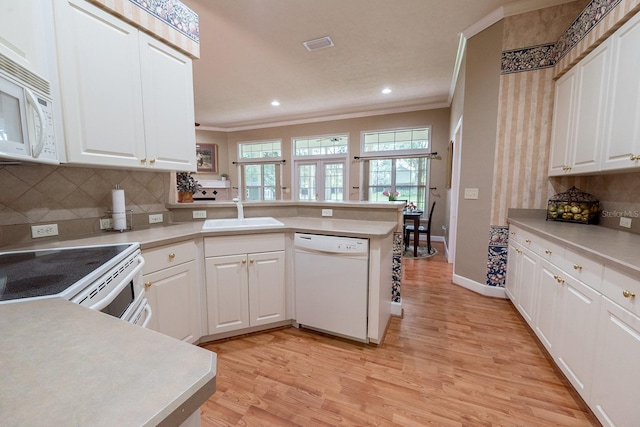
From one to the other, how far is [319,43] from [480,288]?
135 inches

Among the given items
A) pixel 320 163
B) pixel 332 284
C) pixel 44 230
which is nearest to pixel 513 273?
pixel 332 284

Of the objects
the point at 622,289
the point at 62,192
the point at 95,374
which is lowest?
the point at 622,289

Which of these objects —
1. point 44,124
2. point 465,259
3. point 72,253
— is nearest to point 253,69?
point 44,124

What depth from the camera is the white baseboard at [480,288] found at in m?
2.75

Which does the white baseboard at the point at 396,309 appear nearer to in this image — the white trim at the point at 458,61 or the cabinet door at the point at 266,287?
the cabinet door at the point at 266,287

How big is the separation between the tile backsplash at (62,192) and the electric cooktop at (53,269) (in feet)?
1.35

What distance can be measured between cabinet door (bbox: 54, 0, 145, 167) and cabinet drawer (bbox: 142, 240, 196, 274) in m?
0.60

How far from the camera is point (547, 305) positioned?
69.8 inches

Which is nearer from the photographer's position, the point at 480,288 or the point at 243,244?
the point at 243,244

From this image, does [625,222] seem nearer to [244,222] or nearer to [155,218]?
[244,222]

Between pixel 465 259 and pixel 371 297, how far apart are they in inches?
69.4

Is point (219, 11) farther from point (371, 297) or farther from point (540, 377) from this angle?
point (540, 377)

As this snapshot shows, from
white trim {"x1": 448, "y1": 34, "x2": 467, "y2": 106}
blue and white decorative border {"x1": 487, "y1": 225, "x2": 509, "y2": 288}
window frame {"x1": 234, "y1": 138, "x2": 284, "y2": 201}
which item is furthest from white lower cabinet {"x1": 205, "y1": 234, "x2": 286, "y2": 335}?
window frame {"x1": 234, "y1": 138, "x2": 284, "y2": 201}

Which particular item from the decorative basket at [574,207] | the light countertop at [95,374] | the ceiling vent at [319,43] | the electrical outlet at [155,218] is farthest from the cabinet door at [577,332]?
the ceiling vent at [319,43]
